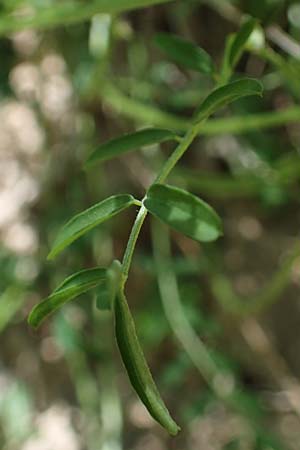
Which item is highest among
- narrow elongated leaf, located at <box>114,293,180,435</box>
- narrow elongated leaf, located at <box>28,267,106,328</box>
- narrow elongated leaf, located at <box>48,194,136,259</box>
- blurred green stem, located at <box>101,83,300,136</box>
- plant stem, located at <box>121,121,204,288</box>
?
narrow elongated leaf, located at <box>48,194,136,259</box>

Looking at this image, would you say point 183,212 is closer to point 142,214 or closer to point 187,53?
point 142,214

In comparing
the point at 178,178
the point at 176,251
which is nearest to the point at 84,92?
the point at 178,178

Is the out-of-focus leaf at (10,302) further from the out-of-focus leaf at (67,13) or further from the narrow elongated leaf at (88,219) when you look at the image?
the narrow elongated leaf at (88,219)

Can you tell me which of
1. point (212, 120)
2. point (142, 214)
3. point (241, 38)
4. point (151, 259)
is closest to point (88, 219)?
point (142, 214)

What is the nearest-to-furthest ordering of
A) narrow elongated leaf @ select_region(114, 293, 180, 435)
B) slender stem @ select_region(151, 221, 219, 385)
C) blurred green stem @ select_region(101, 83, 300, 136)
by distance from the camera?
narrow elongated leaf @ select_region(114, 293, 180, 435) < blurred green stem @ select_region(101, 83, 300, 136) < slender stem @ select_region(151, 221, 219, 385)

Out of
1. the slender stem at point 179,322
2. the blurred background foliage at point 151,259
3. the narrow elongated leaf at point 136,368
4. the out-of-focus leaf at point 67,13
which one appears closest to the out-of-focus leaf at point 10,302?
the blurred background foliage at point 151,259

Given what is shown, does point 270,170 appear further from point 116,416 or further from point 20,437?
point 20,437

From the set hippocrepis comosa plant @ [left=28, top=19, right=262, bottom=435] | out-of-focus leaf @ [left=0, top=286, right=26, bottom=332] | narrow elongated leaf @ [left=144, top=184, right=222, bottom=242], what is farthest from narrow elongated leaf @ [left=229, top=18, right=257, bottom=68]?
out-of-focus leaf @ [left=0, top=286, right=26, bottom=332]

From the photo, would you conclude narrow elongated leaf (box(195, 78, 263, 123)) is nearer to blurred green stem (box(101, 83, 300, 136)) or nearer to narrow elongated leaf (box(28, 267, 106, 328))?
narrow elongated leaf (box(28, 267, 106, 328))
